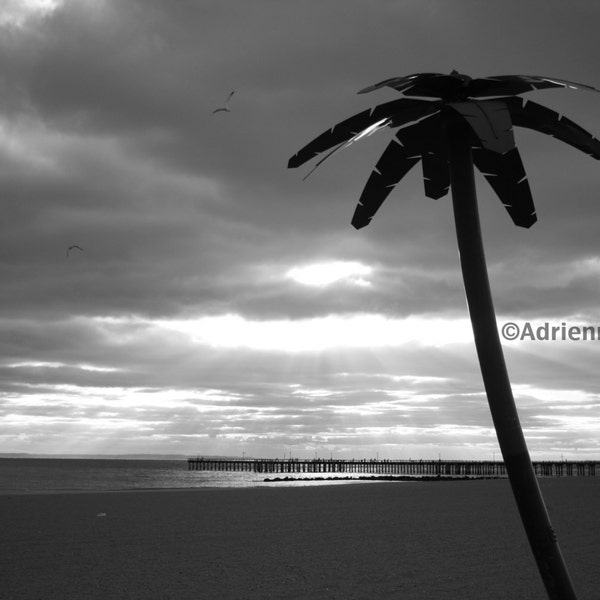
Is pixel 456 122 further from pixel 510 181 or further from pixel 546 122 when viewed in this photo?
pixel 510 181

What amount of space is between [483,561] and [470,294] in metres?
9.65

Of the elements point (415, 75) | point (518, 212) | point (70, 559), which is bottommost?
point (70, 559)

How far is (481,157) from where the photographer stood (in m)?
5.80

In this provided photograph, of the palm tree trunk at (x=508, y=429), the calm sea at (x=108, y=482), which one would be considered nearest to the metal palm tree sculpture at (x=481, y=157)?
the palm tree trunk at (x=508, y=429)

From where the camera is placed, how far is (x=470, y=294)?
16.1 ft

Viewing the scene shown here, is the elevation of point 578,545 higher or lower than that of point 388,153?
lower

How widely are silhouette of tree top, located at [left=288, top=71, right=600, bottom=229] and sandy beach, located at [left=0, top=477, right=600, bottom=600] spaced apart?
6385mm

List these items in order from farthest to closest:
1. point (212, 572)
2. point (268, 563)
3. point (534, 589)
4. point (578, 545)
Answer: point (578, 545) < point (268, 563) < point (212, 572) < point (534, 589)

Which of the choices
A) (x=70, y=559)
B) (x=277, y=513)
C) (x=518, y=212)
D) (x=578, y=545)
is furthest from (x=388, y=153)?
(x=277, y=513)

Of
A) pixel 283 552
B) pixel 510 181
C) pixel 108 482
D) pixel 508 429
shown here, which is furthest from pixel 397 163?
pixel 108 482

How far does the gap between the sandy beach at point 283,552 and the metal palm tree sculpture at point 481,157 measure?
5.70 metres

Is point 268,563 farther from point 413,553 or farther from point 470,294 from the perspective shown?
point 470,294

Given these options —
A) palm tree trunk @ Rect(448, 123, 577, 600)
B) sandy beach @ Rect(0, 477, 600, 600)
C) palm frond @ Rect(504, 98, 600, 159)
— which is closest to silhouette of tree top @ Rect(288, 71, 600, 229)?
palm frond @ Rect(504, 98, 600, 159)

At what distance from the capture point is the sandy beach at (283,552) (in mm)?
10602
